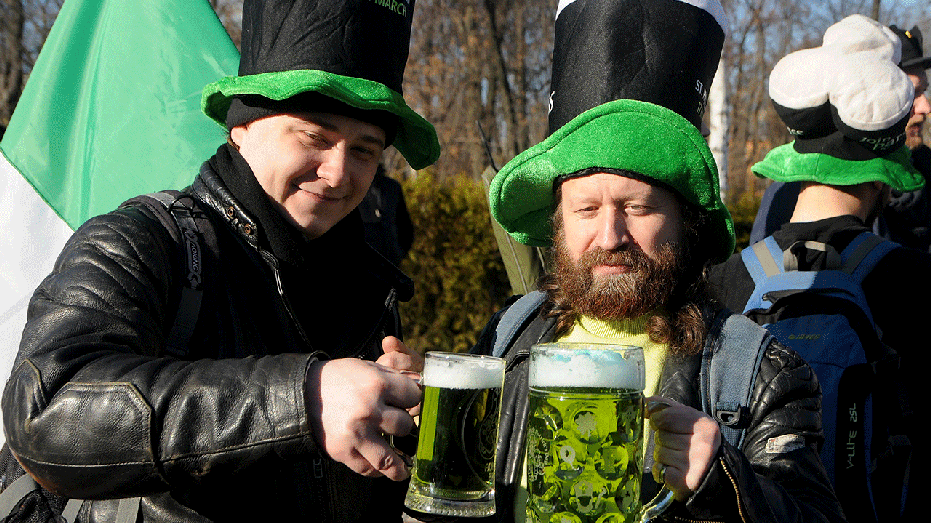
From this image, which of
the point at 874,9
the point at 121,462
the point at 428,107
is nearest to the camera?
the point at 121,462

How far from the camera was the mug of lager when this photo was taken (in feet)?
5.72

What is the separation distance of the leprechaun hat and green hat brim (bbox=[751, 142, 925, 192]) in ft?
3.09

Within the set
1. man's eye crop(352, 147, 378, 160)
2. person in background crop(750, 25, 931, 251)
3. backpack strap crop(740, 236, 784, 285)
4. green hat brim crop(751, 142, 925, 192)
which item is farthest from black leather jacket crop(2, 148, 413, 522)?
person in background crop(750, 25, 931, 251)

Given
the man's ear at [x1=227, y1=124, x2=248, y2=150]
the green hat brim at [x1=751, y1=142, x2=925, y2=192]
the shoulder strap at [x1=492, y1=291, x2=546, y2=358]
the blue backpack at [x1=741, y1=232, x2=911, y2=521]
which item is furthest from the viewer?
the green hat brim at [x1=751, y1=142, x2=925, y2=192]

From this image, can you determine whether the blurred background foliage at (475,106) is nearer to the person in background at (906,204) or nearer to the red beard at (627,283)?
the person in background at (906,204)

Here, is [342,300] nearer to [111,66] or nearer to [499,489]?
[499,489]

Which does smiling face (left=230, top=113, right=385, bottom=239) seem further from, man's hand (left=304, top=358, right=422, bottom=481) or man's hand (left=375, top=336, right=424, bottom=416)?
man's hand (left=304, top=358, right=422, bottom=481)

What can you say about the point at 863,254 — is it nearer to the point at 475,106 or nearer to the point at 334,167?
the point at 334,167

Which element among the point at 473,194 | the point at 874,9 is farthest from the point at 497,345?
the point at 874,9

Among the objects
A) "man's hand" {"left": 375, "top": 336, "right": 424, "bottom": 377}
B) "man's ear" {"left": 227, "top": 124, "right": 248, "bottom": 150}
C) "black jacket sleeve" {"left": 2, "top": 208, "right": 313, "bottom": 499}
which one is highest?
"man's ear" {"left": 227, "top": 124, "right": 248, "bottom": 150}

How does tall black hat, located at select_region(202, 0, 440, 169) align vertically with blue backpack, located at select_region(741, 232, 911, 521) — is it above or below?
above

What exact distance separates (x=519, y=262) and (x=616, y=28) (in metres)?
2.79

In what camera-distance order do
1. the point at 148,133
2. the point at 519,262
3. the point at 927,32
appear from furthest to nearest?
the point at 927,32 → the point at 519,262 → the point at 148,133

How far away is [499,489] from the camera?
2395 mm
